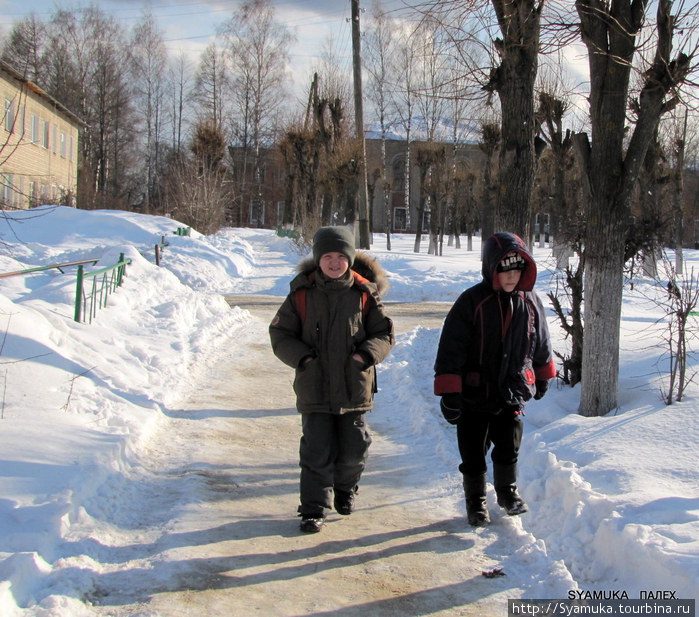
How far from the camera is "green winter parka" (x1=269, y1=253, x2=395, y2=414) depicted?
385cm

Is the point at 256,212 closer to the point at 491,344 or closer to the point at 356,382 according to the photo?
the point at 356,382

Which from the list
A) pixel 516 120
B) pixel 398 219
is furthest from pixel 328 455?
pixel 398 219

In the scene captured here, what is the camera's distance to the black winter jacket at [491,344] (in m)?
3.80

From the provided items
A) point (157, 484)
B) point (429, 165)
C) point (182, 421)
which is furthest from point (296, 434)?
point (429, 165)

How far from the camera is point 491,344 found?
383 centimetres

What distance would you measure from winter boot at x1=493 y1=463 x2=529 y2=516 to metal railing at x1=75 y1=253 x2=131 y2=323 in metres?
5.28

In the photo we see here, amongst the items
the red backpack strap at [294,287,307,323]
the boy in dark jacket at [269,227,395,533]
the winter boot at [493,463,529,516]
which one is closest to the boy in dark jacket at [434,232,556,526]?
the winter boot at [493,463,529,516]

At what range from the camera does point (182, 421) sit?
586 cm

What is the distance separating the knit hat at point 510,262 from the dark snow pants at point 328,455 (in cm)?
113

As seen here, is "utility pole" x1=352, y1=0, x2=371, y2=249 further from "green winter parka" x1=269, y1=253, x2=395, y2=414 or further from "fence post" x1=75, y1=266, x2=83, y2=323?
"green winter parka" x1=269, y1=253, x2=395, y2=414

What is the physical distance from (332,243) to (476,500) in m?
1.66

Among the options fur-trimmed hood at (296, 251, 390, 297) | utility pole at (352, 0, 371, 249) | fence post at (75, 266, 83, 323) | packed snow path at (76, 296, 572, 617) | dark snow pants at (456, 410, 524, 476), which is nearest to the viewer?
packed snow path at (76, 296, 572, 617)

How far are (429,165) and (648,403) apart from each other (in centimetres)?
2799

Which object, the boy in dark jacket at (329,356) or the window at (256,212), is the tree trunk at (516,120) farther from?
the window at (256,212)
